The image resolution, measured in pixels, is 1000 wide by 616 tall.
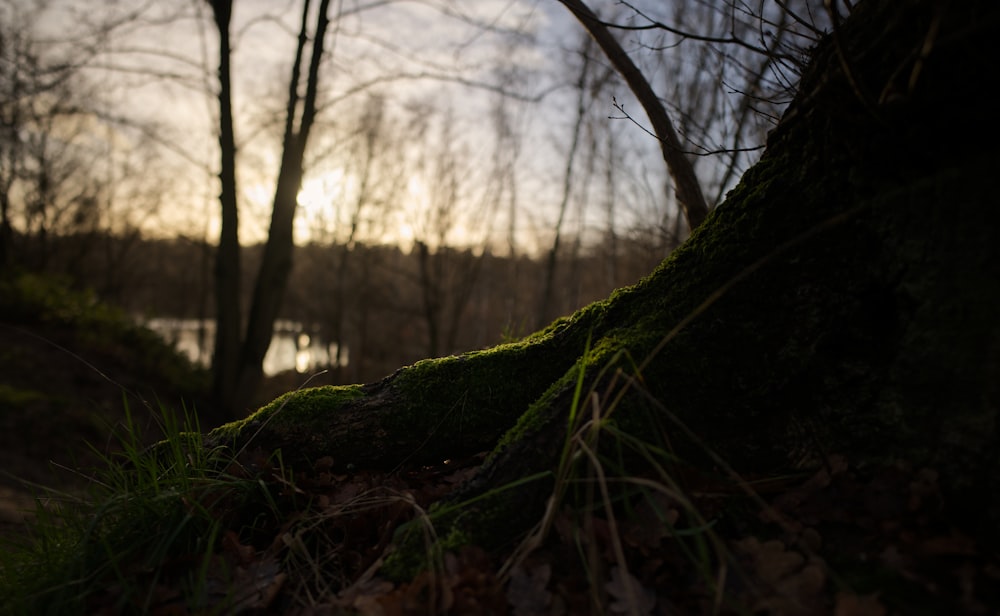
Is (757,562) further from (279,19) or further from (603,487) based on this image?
(279,19)

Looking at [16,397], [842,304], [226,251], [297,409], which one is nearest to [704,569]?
[842,304]

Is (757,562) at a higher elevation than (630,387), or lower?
lower

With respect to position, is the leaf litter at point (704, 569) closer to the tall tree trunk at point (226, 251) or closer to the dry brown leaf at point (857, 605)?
the dry brown leaf at point (857, 605)

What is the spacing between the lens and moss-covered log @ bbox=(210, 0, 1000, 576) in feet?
4.22

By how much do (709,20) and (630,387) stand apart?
21.1ft

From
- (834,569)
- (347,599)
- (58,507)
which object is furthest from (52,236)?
(834,569)

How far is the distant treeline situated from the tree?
3.38m

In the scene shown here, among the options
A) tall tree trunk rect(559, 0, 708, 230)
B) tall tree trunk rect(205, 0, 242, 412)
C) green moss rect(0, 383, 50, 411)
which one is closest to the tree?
tall tree trunk rect(205, 0, 242, 412)

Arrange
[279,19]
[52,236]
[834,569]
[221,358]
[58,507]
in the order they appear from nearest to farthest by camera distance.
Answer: [834,569] → [58,507] → [279,19] → [221,358] → [52,236]

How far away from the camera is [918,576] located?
3.72ft

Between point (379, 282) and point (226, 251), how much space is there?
13.6 m

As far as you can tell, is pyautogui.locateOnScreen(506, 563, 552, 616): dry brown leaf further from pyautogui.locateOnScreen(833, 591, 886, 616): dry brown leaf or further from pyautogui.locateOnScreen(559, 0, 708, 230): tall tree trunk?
pyautogui.locateOnScreen(559, 0, 708, 230): tall tree trunk

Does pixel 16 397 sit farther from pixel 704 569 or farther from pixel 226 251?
pixel 704 569

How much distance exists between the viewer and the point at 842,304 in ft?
5.07
